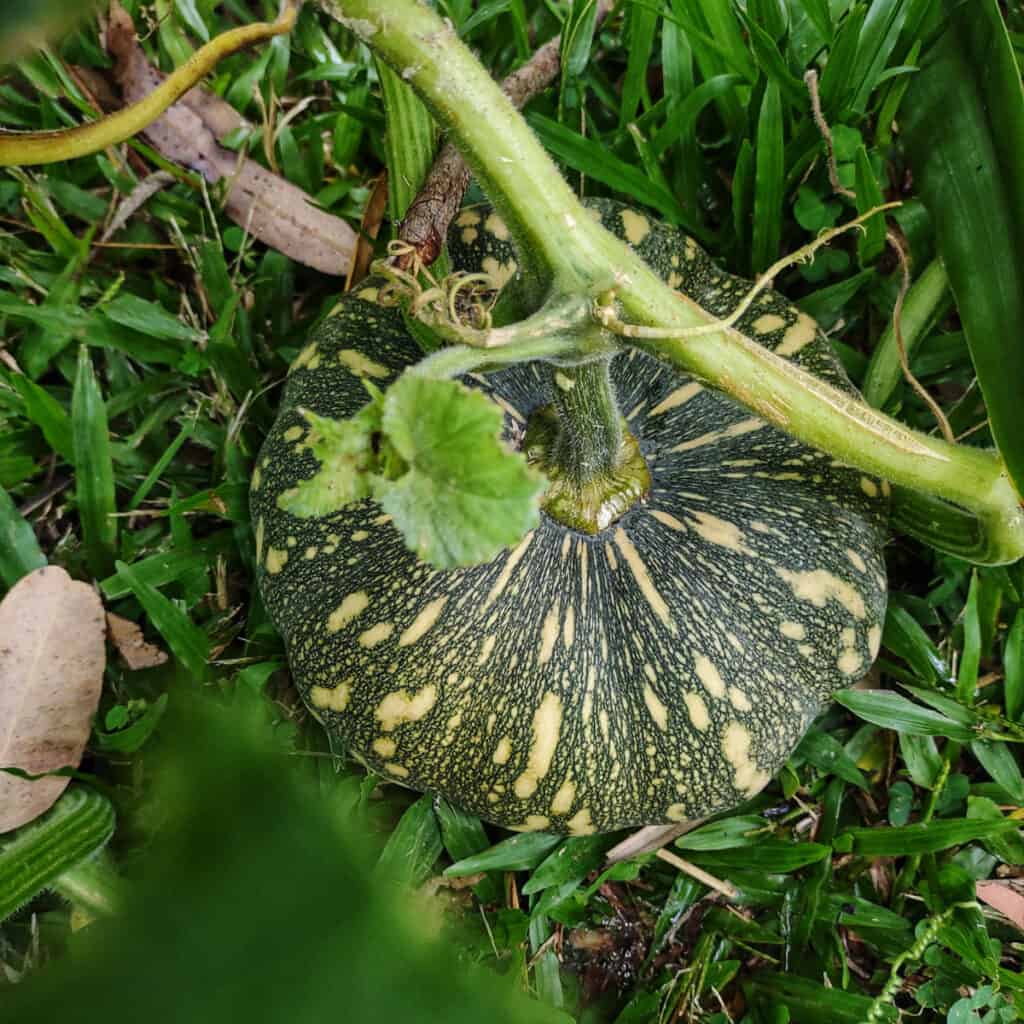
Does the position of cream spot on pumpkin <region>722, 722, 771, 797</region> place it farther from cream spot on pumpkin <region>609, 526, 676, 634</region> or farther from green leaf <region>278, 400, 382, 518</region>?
green leaf <region>278, 400, 382, 518</region>

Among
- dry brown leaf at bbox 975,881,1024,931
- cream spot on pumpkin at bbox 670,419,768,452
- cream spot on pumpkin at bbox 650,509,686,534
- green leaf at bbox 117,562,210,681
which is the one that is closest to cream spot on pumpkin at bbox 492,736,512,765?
cream spot on pumpkin at bbox 650,509,686,534

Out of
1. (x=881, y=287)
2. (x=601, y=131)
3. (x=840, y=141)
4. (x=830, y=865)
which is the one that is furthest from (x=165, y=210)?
(x=830, y=865)

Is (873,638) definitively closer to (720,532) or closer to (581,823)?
(720,532)

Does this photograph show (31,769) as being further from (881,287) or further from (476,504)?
(881,287)

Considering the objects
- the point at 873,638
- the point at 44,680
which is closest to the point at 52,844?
the point at 44,680

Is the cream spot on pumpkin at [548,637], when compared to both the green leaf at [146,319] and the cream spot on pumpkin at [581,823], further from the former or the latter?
the green leaf at [146,319]

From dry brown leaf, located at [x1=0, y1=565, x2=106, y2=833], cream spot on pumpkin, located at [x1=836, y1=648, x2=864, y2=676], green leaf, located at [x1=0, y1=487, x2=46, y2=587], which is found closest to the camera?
cream spot on pumpkin, located at [x1=836, y1=648, x2=864, y2=676]
